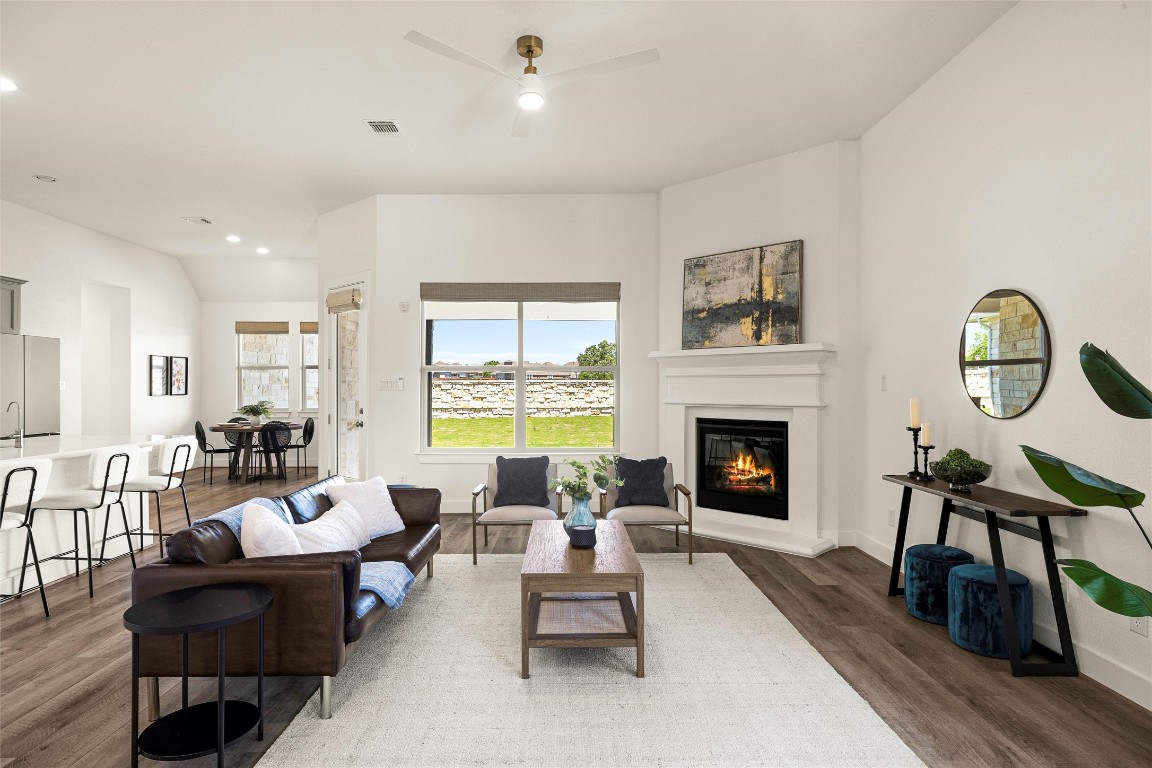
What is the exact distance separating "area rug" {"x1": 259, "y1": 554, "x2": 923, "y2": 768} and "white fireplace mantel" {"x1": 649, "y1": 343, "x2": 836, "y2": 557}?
150cm

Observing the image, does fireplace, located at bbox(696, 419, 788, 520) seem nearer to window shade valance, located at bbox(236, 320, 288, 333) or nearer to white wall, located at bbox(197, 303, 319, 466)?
white wall, located at bbox(197, 303, 319, 466)

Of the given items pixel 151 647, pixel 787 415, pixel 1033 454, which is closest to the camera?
pixel 1033 454

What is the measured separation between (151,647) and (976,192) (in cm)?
460

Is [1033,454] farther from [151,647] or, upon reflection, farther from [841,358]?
[151,647]

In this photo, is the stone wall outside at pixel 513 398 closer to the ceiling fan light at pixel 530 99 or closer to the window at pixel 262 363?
the ceiling fan light at pixel 530 99

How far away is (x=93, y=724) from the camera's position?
7.61 feet

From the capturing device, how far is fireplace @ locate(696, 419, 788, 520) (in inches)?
196

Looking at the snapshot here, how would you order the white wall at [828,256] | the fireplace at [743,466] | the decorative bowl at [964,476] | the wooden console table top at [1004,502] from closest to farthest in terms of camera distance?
1. the wooden console table top at [1004,502]
2. the decorative bowl at [964,476]
3. the white wall at [828,256]
4. the fireplace at [743,466]

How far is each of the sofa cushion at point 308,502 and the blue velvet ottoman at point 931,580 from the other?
3.42 meters

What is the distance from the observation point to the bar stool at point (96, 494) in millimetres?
3717

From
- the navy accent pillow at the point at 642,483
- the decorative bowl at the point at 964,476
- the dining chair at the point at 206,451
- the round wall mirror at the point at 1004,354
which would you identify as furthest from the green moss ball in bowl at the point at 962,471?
the dining chair at the point at 206,451

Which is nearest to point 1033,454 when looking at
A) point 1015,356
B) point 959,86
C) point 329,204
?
point 1015,356

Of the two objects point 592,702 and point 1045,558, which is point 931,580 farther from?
point 592,702

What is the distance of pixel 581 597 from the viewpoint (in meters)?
3.39
